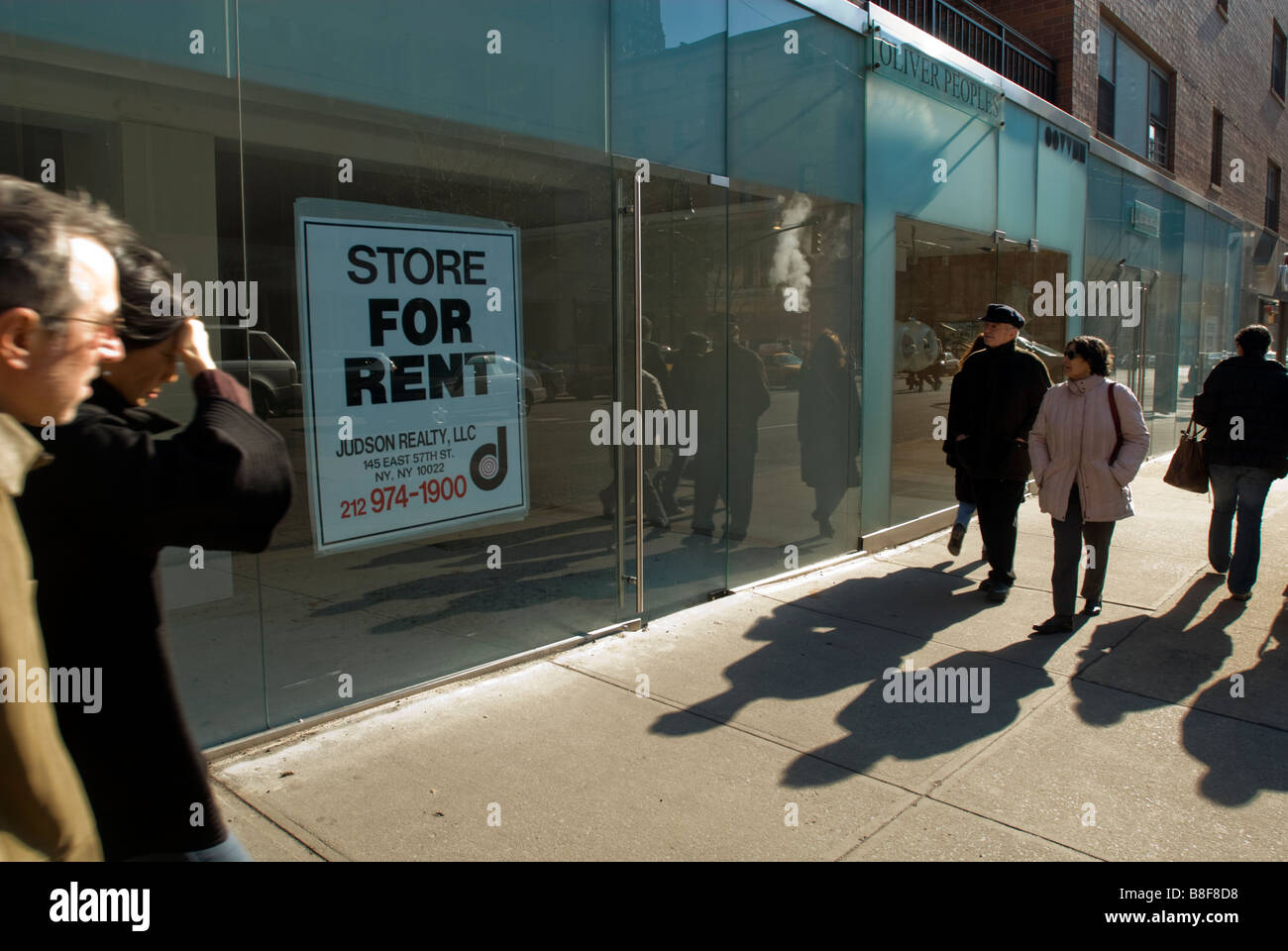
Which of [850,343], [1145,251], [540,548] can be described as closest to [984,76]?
[850,343]

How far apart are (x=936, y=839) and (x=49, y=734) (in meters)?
3.11

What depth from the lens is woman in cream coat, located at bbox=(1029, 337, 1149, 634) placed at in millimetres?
5820

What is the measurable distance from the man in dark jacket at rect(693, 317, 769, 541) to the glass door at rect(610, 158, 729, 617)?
1 cm

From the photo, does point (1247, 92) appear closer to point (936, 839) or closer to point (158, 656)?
point (936, 839)

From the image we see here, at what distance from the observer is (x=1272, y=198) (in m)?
24.1

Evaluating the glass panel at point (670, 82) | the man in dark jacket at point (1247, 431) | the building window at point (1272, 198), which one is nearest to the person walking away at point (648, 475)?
the glass panel at point (670, 82)

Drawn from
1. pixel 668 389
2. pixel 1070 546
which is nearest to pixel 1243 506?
pixel 1070 546

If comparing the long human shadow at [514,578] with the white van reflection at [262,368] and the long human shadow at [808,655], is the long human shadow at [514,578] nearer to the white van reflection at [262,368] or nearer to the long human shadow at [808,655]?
the long human shadow at [808,655]

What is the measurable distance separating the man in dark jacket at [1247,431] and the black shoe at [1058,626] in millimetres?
1609

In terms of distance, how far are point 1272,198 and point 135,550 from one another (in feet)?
93.2

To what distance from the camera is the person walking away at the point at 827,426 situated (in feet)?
25.2

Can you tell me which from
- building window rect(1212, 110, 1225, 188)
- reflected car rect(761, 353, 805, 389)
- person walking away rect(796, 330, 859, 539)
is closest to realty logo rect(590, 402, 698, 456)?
reflected car rect(761, 353, 805, 389)

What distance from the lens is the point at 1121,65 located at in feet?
48.9

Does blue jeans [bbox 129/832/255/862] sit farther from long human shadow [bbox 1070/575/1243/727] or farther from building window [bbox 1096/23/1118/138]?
building window [bbox 1096/23/1118/138]
